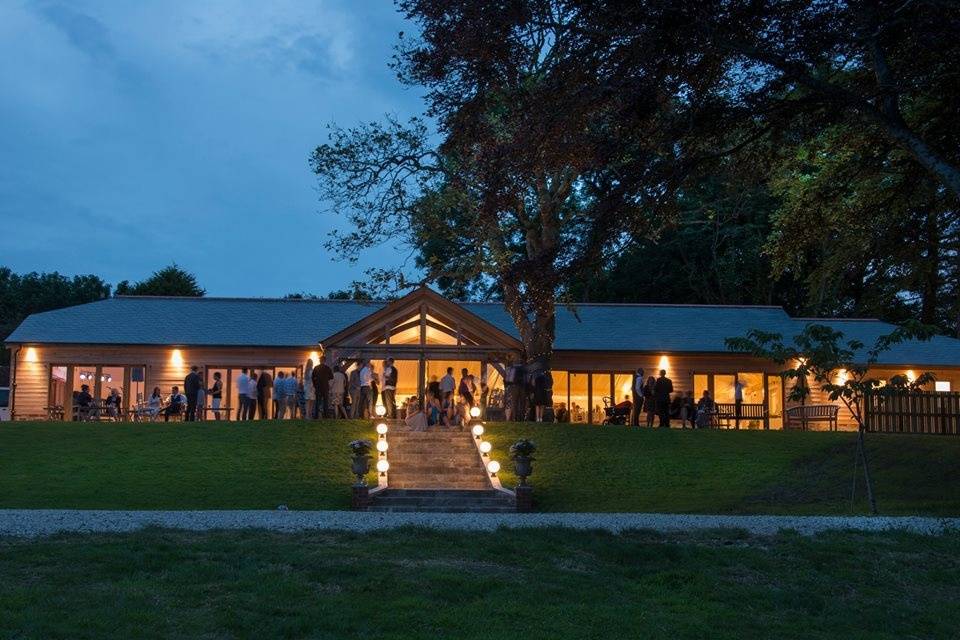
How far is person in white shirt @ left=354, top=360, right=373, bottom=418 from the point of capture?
88.5 feet

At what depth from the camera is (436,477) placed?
20.7m

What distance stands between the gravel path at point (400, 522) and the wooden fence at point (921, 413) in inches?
482

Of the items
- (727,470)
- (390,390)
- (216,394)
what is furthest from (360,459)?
(216,394)

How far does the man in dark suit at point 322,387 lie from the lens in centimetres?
2656

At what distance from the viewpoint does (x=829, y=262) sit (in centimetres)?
2266

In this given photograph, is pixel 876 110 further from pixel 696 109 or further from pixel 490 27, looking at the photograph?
pixel 490 27

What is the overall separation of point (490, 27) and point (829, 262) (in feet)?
40.0

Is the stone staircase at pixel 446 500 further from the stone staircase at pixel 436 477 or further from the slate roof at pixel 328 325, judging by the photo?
the slate roof at pixel 328 325

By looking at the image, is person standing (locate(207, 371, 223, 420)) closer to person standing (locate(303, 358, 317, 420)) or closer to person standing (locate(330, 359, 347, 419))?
person standing (locate(303, 358, 317, 420))

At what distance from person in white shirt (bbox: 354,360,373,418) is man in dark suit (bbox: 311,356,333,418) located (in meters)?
0.80

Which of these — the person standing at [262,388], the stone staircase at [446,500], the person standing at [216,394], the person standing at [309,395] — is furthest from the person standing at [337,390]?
the stone staircase at [446,500]

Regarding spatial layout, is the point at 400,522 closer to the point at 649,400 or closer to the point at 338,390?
the point at 338,390

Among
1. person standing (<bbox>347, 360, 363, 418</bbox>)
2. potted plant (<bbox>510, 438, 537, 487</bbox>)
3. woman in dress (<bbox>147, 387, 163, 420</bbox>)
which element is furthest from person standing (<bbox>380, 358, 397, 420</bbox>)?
potted plant (<bbox>510, 438, 537, 487</bbox>)

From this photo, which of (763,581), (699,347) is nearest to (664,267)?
(699,347)
